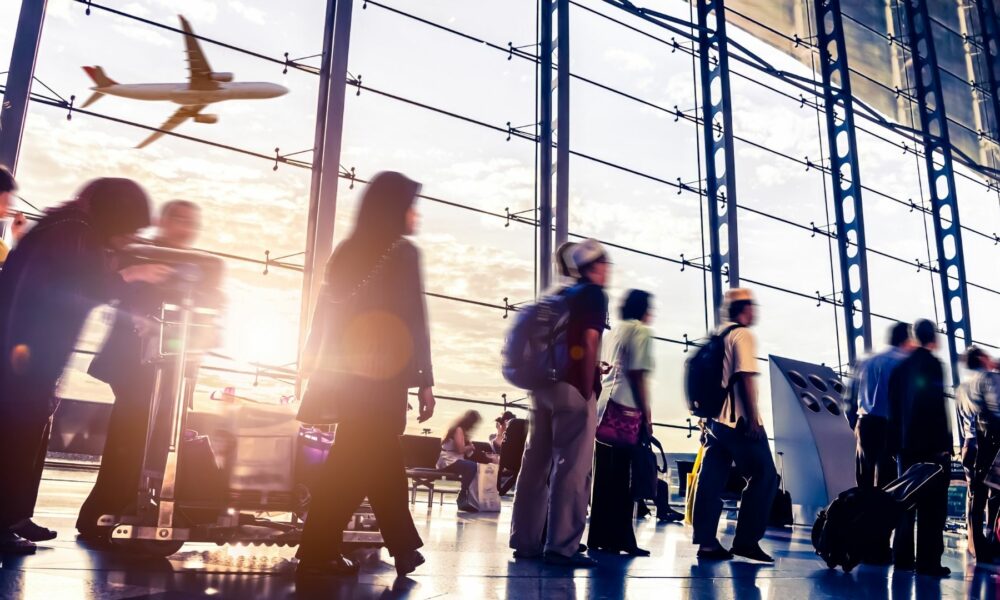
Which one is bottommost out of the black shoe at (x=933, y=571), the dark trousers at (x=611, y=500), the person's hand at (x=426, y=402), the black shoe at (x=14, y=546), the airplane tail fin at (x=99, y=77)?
the black shoe at (x=933, y=571)

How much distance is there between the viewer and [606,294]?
10.9 feet

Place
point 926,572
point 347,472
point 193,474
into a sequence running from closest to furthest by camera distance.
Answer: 1. point 347,472
2. point 193,474
3. point 926,572

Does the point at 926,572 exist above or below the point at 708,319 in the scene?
below

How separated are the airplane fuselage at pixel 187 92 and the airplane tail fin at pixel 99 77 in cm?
3

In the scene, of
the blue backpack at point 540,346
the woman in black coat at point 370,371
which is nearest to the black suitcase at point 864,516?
the blue backpack at point 540,346

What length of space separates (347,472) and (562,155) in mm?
6659

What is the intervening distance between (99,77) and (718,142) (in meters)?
6.99

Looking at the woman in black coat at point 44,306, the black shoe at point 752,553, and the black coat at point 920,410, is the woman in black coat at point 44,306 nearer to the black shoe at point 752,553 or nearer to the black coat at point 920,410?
the black shoe at point 752,553

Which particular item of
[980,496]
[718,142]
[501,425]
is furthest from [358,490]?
Answer: [718,142]

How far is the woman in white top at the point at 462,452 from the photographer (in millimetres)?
7438

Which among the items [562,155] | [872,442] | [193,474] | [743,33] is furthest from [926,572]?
[743,33]

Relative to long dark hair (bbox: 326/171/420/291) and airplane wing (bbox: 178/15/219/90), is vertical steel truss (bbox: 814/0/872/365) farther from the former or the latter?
long dark hair (bbox: 326/171/420/291)

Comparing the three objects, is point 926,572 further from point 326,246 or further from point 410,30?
point 410,30

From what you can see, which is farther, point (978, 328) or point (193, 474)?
point (978, 328)
